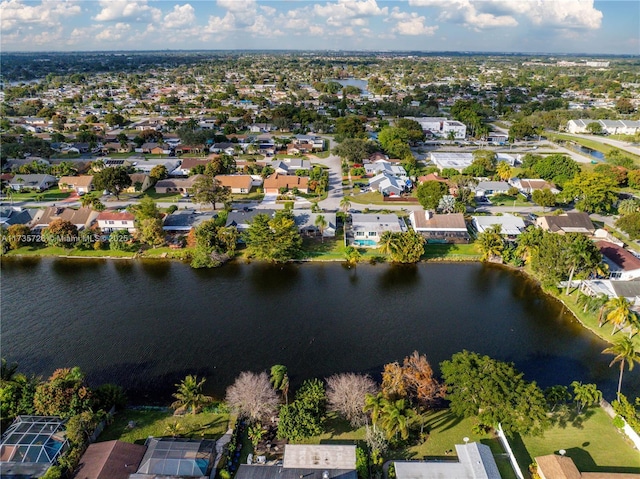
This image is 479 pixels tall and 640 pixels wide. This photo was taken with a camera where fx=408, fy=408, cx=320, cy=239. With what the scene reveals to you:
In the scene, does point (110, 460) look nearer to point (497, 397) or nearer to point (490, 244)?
point (497, 397)

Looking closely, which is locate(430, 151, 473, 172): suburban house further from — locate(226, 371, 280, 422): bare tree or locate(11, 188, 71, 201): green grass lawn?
locate(11, 188, 71, 201): green grass lawn

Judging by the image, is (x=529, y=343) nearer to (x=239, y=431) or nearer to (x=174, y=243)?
(x=239, y=431)

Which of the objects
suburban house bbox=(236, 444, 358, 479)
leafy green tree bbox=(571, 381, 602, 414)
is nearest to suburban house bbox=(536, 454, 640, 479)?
leafy green tree bbox=(571, 381, 602, 414)

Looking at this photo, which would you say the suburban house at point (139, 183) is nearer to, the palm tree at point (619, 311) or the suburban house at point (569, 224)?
the suburban house at point (569, 224)

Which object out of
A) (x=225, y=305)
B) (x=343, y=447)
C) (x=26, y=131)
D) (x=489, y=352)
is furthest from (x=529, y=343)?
(x=26, y=131)

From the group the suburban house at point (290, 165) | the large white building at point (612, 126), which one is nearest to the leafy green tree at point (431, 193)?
the suburban house at point (290, 165)
